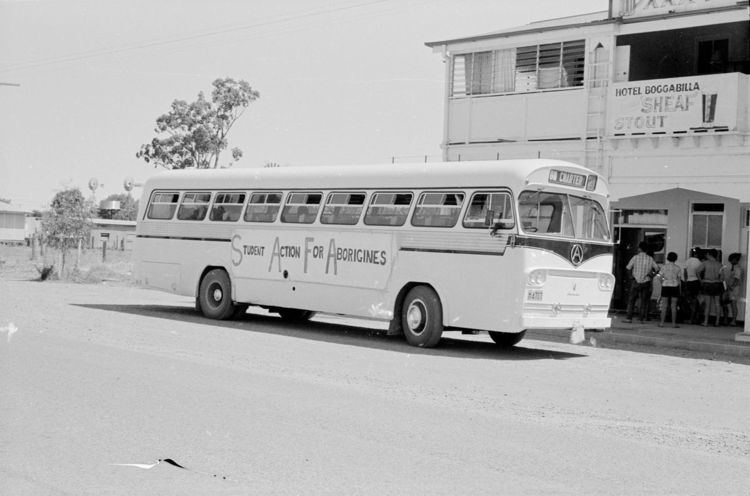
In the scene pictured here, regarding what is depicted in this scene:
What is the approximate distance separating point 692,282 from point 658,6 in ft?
20.7

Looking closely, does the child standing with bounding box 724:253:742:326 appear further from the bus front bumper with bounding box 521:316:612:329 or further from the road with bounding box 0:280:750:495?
the bus front bumper with bounding box 521:316:612:329

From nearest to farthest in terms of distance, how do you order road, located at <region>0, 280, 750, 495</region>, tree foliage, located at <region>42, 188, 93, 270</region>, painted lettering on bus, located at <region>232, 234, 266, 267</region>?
1. road, located at <region>0, 280, 750, 495</region>
2. painted lettering on bus, located at <region>232, 234, 266, 267</region>
3. tree foliage, located at <region>42, 188, 93, 270</region>

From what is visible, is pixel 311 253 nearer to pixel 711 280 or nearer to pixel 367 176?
pixel 367 176

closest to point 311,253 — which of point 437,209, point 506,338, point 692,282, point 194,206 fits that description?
point 437,209

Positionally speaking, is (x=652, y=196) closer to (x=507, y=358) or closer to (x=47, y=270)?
(x=507, y=358)

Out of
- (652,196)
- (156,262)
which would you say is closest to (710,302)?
(652,196)

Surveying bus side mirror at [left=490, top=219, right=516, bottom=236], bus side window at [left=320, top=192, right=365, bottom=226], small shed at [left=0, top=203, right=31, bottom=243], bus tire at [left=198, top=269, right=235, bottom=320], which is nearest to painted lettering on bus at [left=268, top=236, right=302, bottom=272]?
bus side window at [left=320, top=192, right=365, bottom=226]

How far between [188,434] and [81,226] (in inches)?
Answer: 1073

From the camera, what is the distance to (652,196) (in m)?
24.3

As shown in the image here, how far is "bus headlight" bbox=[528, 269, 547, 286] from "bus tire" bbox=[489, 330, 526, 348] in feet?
6.44

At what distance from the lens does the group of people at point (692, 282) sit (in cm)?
2147

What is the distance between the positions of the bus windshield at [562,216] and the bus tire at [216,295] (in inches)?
271

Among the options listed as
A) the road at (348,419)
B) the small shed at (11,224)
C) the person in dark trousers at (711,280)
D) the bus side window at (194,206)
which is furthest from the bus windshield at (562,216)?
the small shed at (11,224)

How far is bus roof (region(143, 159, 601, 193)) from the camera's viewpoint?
1518cm
